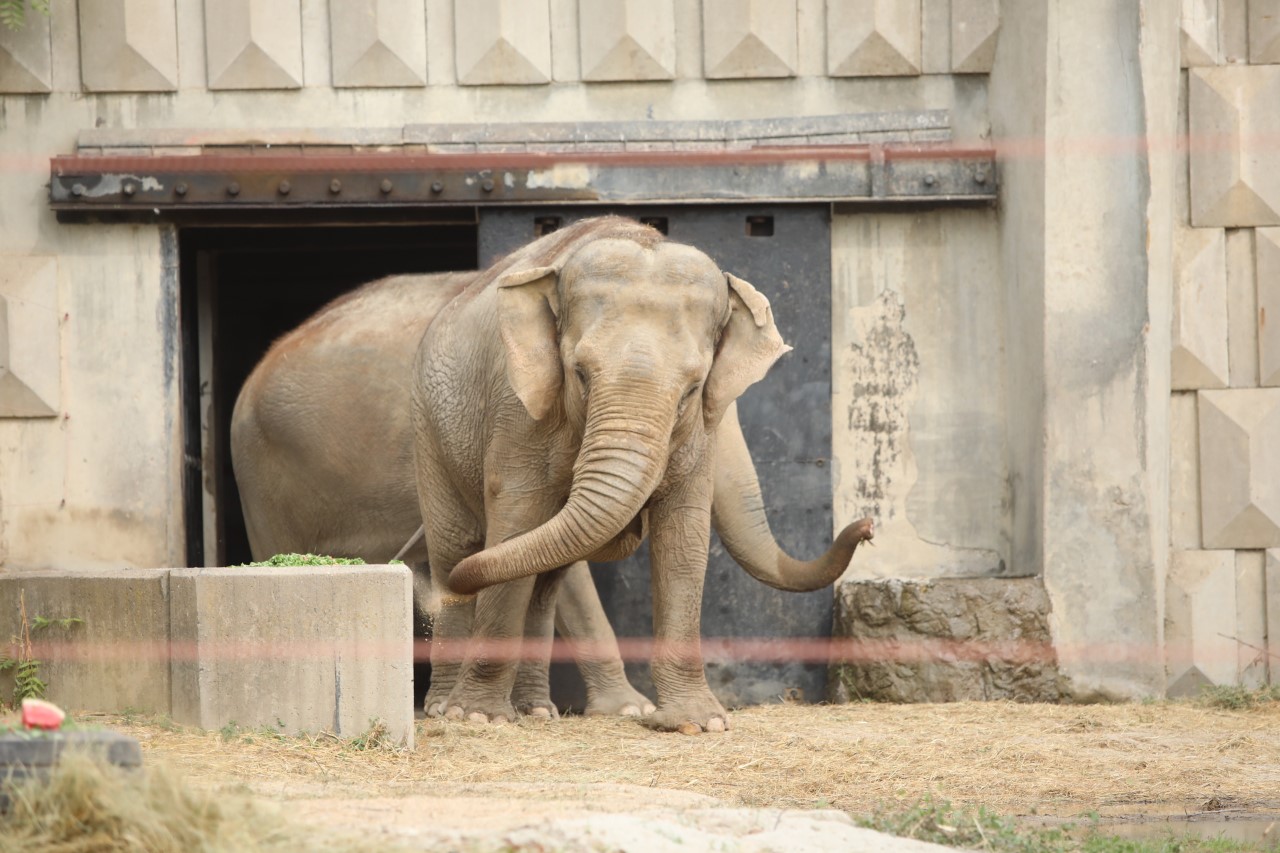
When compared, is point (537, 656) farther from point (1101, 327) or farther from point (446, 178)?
point (1101, 327)

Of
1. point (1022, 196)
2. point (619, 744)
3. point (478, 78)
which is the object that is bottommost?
point (619, 744)

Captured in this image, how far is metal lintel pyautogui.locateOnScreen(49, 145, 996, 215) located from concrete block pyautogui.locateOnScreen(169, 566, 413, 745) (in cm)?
379

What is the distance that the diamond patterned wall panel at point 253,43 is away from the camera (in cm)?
1136

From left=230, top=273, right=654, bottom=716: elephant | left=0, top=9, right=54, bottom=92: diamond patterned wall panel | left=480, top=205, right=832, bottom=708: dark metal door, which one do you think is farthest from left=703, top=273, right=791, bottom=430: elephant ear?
left=0, top=9, right=54, bottom=92: diamond patterned wall panel

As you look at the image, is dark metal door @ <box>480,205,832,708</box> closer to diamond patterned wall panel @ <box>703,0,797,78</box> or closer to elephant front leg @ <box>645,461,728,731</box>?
diamond patterned wall panel @ <box>703,0,797,78</box>

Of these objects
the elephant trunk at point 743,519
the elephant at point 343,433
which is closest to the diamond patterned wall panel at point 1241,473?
the elephant trunk at point 743,519

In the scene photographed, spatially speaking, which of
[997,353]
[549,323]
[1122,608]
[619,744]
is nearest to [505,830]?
[619,744]

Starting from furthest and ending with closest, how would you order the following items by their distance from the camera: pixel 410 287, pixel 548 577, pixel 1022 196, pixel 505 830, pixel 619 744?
pixel 410 287 < pixel 1022 196 < pixel 548 577 < pixel 619 744 < pixel 505 830

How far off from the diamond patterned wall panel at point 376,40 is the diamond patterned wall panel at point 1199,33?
441 cm

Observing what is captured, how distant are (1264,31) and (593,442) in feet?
17.0

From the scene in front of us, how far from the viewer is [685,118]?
11.4 metres

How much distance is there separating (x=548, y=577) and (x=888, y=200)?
3081mm

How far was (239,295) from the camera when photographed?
16.3 meters

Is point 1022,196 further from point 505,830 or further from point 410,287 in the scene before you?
point 505,830
